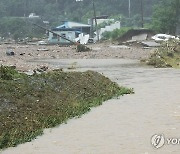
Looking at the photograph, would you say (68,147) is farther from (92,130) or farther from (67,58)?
(67,58)

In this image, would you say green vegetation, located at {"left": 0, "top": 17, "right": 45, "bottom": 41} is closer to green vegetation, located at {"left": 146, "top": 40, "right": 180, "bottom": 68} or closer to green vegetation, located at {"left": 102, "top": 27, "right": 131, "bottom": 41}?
green vegetation, located at {"left": 102, "top": 27, "right": 131, "bottom": 41}

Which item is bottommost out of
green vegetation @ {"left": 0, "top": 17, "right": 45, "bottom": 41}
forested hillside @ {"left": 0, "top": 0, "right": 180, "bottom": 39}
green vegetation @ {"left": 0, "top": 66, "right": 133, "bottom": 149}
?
green vegetation @ {"left": 0, "top": 66, "right": 133, "bottom": 149}

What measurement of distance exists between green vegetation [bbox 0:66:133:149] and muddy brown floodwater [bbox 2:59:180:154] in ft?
1.30

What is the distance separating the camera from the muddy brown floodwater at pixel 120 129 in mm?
10273

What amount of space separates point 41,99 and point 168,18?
55.1 m

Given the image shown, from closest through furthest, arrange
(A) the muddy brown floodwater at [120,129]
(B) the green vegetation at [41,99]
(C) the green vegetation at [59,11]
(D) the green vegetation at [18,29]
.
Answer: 1. (A) the muddy brown floodwater at [120,129]
2. (B) the green vegetation at [41,99]
3. (D) the green vegetation at [18,29]
4. (C) the green vegetation at [59,11]

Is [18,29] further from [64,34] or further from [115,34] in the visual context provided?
[115,34]

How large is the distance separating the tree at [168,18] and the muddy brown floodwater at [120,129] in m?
49.1

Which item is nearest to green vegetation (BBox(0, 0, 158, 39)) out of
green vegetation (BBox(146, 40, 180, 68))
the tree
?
the tree

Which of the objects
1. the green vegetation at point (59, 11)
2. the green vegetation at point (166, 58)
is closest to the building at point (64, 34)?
the green vegetation at point (59, 11)

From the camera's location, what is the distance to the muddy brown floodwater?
10.3 metres

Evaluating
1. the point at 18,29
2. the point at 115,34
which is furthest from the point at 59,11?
the point at 115,34

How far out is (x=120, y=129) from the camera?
12.3 metres

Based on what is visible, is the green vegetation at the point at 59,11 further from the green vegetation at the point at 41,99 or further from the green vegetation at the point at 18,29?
the green vegetation at the point at 41,99
